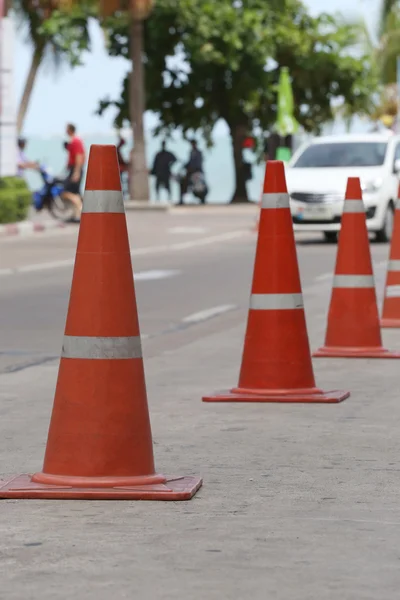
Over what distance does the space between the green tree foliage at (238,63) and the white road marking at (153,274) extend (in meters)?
27.7

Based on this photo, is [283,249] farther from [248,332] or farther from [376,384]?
[376,384]

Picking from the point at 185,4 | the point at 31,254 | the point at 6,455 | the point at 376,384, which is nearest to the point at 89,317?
the point at 6,455

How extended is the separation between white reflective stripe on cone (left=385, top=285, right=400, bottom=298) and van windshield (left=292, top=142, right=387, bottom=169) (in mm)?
13173

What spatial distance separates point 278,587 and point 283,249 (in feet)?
12.1

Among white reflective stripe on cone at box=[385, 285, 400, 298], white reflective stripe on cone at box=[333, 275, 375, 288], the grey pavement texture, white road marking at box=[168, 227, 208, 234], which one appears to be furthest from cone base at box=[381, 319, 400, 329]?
white road marking at box=[168, 227, 208, 234]

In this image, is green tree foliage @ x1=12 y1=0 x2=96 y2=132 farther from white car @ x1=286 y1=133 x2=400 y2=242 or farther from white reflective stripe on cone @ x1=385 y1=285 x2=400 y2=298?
white reflective stripe on cone @ x1=385 y1=285 x2=400 y2=298

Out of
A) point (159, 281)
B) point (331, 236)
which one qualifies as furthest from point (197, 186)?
point (159, 281)

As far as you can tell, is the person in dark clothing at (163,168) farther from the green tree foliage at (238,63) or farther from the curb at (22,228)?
the curb at (22,228)

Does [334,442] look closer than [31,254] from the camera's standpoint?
Yes

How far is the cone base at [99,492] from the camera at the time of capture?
5.40 meters

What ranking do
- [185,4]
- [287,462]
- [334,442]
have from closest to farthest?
1. [287,462]
2. [334,442]
3. [185,4]

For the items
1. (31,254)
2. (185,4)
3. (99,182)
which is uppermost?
(185,4)

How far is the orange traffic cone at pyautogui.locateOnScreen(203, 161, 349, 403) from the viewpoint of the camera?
7.79 m

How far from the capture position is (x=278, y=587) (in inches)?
168
